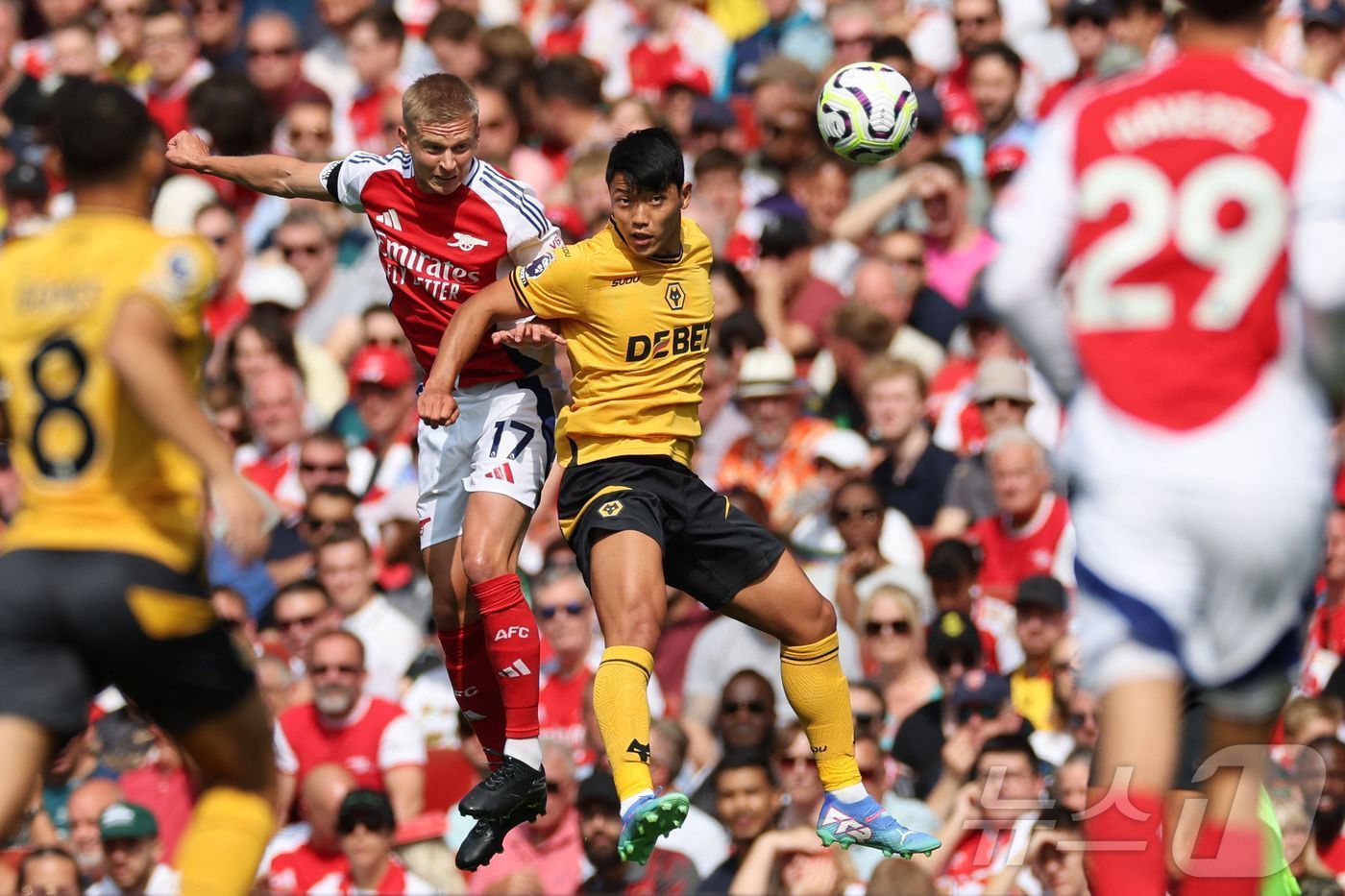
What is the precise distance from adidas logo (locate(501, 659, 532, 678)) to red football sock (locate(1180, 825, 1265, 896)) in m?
3.58

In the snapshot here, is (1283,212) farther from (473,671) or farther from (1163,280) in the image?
(473,671)

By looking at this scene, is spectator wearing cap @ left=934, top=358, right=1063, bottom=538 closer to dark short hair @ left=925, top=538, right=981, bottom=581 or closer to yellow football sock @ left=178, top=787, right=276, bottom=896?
dark short hair @ left=925, top=538, right=981, bottom=581

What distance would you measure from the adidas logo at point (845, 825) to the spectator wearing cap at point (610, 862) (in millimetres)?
2039

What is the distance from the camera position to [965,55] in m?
15.1

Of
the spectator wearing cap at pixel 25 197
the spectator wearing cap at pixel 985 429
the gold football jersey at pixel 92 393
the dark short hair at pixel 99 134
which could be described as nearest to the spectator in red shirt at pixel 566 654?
the spectator wearing cap at pixel 985 429

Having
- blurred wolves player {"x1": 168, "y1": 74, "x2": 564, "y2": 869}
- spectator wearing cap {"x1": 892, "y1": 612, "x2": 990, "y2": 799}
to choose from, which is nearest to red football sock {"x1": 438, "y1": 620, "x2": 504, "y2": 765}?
blurred wolves player {"x1": 168, "y1": 74, "x2": 564, "y2": 869}

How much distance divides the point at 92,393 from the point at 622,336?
99.0 inches

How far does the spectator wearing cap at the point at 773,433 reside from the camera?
1299 centimetres

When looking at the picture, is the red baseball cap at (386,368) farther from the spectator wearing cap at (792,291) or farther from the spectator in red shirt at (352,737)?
the spectator in red shirt at (352,737)

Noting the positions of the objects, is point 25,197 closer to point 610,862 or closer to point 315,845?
point 315,845

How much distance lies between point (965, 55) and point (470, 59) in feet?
11.3

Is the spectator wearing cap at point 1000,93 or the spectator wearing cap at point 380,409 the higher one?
the spectator wearing cap at point 1000,93

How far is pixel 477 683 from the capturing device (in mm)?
9781

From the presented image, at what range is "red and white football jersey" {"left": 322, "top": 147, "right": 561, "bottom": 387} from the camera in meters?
9.33
